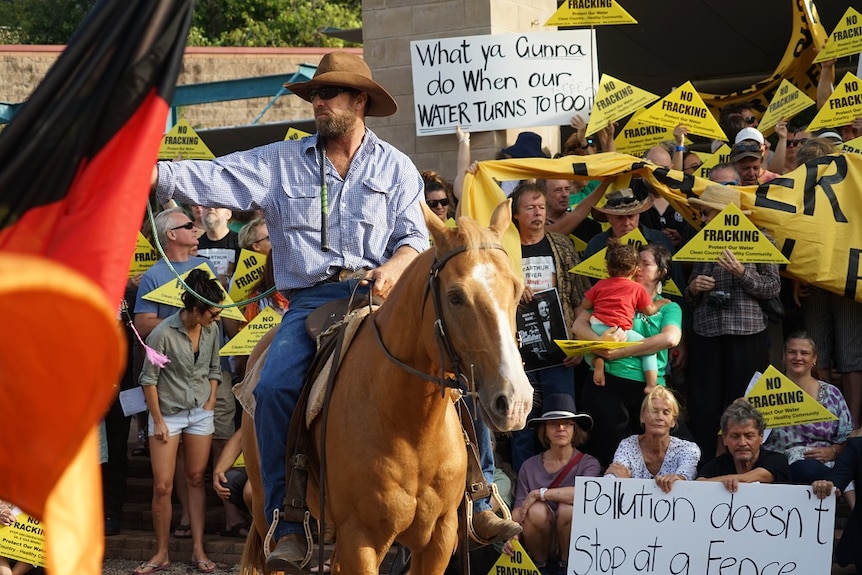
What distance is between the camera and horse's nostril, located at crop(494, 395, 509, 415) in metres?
6.15

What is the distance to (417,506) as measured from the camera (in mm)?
7062

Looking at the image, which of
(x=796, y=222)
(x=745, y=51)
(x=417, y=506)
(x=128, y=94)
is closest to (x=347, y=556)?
(x=417, y=506)

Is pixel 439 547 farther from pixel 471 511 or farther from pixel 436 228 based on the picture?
pixel 436 228

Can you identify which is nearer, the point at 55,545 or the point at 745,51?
the point at 55,545

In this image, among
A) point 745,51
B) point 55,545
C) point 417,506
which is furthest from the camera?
point 745,51

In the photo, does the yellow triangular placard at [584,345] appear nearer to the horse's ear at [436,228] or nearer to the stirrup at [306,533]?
the stirrup at [306,533]

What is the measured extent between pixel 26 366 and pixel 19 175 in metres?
0.89

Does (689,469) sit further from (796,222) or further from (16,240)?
(16,240)

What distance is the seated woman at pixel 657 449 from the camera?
396 inches

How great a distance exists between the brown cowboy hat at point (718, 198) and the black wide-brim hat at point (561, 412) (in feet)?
6.19

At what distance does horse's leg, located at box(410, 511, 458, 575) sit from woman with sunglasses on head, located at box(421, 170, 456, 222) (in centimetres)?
467

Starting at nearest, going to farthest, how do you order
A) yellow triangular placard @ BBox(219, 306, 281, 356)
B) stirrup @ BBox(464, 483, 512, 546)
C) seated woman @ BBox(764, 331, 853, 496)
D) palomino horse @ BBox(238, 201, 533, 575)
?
1. palomino horse @ BBox(238, 201, 533, 575)
2. stirrup @ BBox(464, 483, 512, 546)
3. seated woman @ BBox(764, 331, 853, 496)
4. yellow triangular placard @ BBox(219, 306, 281, 356)

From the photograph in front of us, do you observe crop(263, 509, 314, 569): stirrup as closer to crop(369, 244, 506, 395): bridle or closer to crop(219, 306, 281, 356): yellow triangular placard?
crop(369, 244, 506, 395): bridle

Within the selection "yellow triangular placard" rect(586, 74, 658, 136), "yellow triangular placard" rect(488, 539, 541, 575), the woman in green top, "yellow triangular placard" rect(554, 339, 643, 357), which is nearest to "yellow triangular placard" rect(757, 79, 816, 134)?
"yellow triangular placard" rect(586, 74, 658, 136)
